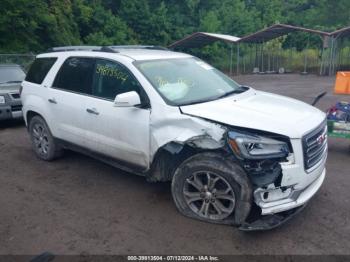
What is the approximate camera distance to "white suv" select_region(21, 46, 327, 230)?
12.0ft

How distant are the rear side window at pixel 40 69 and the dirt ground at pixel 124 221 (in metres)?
1.46

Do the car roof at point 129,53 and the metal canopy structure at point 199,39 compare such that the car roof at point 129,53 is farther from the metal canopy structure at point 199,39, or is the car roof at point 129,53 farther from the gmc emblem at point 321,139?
the metal canopy structure at point 199,39

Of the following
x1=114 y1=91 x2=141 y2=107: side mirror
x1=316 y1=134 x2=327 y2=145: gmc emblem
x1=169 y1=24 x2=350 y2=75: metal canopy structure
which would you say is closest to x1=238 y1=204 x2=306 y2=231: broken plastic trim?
x1=316 y1=134 x2=327 y2=145: gmc emblem

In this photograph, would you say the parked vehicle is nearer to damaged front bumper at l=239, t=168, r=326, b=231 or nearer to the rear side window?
the rear side window

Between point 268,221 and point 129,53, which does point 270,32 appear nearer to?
point 129,53

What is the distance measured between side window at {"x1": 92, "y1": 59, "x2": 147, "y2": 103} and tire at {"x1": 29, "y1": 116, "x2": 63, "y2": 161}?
1.39 meters

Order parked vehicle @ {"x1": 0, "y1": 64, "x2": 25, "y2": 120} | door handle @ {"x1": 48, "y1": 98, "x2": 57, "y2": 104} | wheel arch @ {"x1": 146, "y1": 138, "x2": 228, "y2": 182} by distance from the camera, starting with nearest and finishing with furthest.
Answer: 1. wheel arch @ {"x1": 146, "y1": 138, "x2": 228, "y2": 182}
2. door handle @ {"x1": 48, "y1": 98, "x2": 57, "y2": 104}
3. parked vehicle @ {"x1": 0, "y1": 64, "x2": 25, "y2": 120}

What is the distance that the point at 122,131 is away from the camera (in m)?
4.53

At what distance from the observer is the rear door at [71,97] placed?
5102mm

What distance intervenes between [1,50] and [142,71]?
19986mm

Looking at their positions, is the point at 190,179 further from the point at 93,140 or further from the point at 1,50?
the point at 1,50

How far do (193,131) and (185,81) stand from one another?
1000mm

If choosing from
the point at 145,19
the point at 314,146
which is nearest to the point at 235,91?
the point at 314,146

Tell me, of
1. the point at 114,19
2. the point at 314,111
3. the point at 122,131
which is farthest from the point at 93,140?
the point at 114,19
